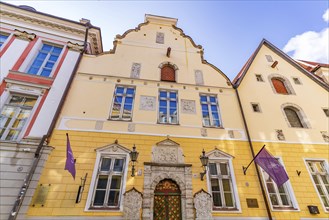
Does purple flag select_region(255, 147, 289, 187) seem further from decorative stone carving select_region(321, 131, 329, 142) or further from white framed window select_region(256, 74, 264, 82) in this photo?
white framed window select_region(256, 74, 264, 82)

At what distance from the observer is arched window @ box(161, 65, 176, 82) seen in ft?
35.7

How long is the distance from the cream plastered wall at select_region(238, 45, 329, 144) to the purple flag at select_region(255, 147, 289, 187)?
198 centimetres

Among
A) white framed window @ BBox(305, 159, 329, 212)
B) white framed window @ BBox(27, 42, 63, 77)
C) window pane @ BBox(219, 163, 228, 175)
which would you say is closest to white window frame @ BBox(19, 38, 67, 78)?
white framed window @ BBox(27, 42, 63, 77)

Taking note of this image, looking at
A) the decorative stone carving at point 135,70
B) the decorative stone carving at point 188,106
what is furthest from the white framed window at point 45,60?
the decorative stone carving at point 188,106

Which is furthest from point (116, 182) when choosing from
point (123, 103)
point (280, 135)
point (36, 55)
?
point (280, 135)

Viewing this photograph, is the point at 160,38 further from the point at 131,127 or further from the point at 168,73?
the point at 131,127

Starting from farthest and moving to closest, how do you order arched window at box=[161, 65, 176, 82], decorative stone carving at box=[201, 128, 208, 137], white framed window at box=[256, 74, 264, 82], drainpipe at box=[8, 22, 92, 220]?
1. white framed window at box=[256, 74, 264, 82]
2. arched window at box=[161, 65, 176, 82]
3. decorative stone carving at box=[201, 128, 208, 137]
4. drainpipe at box=[8, 22, 92, 220]

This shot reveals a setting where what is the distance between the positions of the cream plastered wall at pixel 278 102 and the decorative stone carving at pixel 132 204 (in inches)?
256

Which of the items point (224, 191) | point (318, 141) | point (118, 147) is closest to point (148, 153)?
point (118, 147)

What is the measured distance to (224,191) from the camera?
755 cm

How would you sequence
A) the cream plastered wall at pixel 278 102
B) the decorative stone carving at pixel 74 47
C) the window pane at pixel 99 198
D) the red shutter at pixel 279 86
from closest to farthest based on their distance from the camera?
the window pane at pixel 99 198
the cream plastered wall at pixel 278 102
the decorative stone carving at pixel 74 47
the red shutter at pixel 279 86

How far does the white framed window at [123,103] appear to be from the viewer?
29.2 feet

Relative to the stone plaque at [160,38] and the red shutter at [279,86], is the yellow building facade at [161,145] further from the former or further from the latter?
the red shutter at [279,86]

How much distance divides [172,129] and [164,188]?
276 cm
